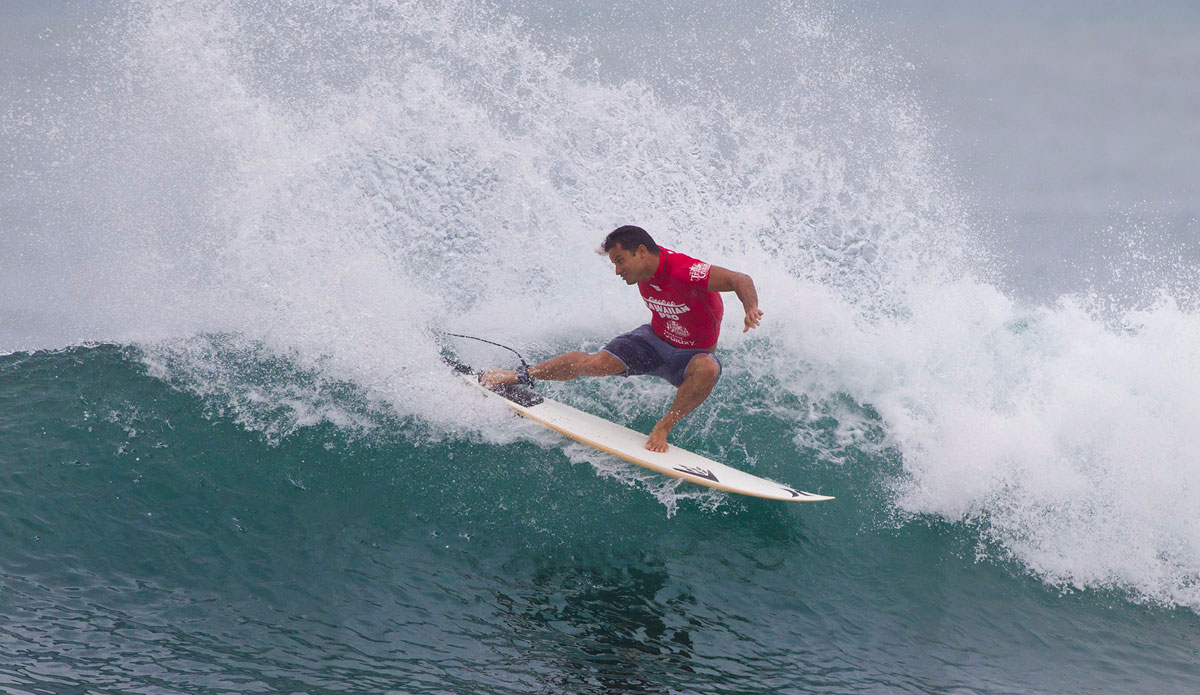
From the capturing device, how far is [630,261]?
5.62 metres

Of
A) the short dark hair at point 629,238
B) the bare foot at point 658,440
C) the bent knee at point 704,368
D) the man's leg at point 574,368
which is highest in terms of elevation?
the short dark hair at point 629,238

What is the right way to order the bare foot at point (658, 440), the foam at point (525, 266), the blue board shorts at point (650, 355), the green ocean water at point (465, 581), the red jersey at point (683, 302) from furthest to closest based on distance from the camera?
the foam at point (525, 266) → the bare foot at point (658, 440) → the blue board shorts at point (650, 355) → the red jersey at point (683, 302) → the green ocean water at point (465, 581)

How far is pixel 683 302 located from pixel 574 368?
1.09m

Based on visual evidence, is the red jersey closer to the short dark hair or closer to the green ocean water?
the short dark hair

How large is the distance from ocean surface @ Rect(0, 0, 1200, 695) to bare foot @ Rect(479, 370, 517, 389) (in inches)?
7.6

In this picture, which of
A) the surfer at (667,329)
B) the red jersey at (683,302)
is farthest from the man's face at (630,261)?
the red jersey at (683,302)

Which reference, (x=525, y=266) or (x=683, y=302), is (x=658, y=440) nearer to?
(x=683, y=302)

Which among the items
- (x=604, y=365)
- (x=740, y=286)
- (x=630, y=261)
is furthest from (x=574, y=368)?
(x=740, y=286)

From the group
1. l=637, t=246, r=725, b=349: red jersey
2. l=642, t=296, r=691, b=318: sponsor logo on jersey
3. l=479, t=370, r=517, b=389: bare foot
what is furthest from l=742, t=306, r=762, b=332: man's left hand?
l=479, t=370, r=517, b=389: bare foot

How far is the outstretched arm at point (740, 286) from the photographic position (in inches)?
204

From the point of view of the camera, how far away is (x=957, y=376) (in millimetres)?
7867

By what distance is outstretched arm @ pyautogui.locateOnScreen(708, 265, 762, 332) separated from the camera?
17.0 feet

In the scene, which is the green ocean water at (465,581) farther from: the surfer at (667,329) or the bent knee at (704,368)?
the bent knee at (704,368)

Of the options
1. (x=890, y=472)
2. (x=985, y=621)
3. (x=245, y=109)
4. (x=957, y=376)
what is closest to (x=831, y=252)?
(x=957, y=376)
